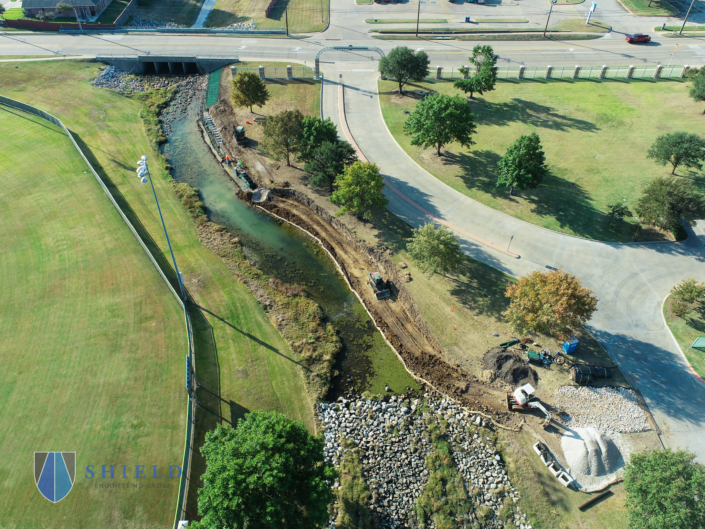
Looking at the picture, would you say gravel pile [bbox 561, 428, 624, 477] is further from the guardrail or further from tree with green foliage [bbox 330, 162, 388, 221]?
the guardrail

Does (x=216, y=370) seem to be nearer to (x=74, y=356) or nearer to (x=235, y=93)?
(x=74, y=356)

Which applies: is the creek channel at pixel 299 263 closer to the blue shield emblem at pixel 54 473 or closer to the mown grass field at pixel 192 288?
the mown grass field at pixel 192 288

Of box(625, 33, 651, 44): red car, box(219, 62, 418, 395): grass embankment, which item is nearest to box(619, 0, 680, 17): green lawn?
box(625, 33, 651, 44): red car

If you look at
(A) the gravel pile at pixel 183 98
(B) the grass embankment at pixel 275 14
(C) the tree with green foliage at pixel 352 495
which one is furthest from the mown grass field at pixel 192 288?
(B) the grass embankment at pixel 275 14

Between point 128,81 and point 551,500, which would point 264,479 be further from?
point 128,81

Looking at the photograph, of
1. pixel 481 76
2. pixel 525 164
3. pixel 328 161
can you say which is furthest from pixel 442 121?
pixel 481 76

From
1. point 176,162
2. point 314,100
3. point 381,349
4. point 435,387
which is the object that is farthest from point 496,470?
point 314,100
